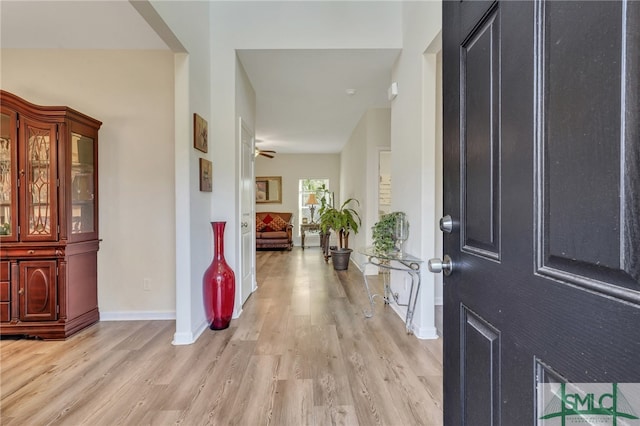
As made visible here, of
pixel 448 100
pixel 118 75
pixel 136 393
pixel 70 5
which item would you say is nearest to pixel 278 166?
pixel 118 75

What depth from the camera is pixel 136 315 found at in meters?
2.98

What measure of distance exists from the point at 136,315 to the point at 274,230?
5045mm

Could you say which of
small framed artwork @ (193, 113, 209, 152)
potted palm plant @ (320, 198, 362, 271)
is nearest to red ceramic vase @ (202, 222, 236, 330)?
small framed artwork @ (193, 113, 209, 152)

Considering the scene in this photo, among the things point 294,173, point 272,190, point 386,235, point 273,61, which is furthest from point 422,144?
point 272,190

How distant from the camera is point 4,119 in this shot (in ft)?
8.09

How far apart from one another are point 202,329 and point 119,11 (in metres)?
2.65

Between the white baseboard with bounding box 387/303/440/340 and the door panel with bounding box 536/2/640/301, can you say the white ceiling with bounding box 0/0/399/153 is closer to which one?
the white baseboard with bounding box 387/303/440/340

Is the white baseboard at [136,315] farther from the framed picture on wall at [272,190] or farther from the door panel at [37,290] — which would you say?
the framed picture on wall at [272,190]

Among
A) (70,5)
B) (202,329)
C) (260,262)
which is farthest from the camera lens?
(260,262)

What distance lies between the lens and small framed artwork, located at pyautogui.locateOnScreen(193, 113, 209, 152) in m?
2.59

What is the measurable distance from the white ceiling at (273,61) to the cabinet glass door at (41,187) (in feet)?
2.87

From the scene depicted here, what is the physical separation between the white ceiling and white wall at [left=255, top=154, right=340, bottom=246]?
9.00 ft

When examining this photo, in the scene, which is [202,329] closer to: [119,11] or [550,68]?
[119,11]

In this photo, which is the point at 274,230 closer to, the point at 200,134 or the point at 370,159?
the point at 370,159
